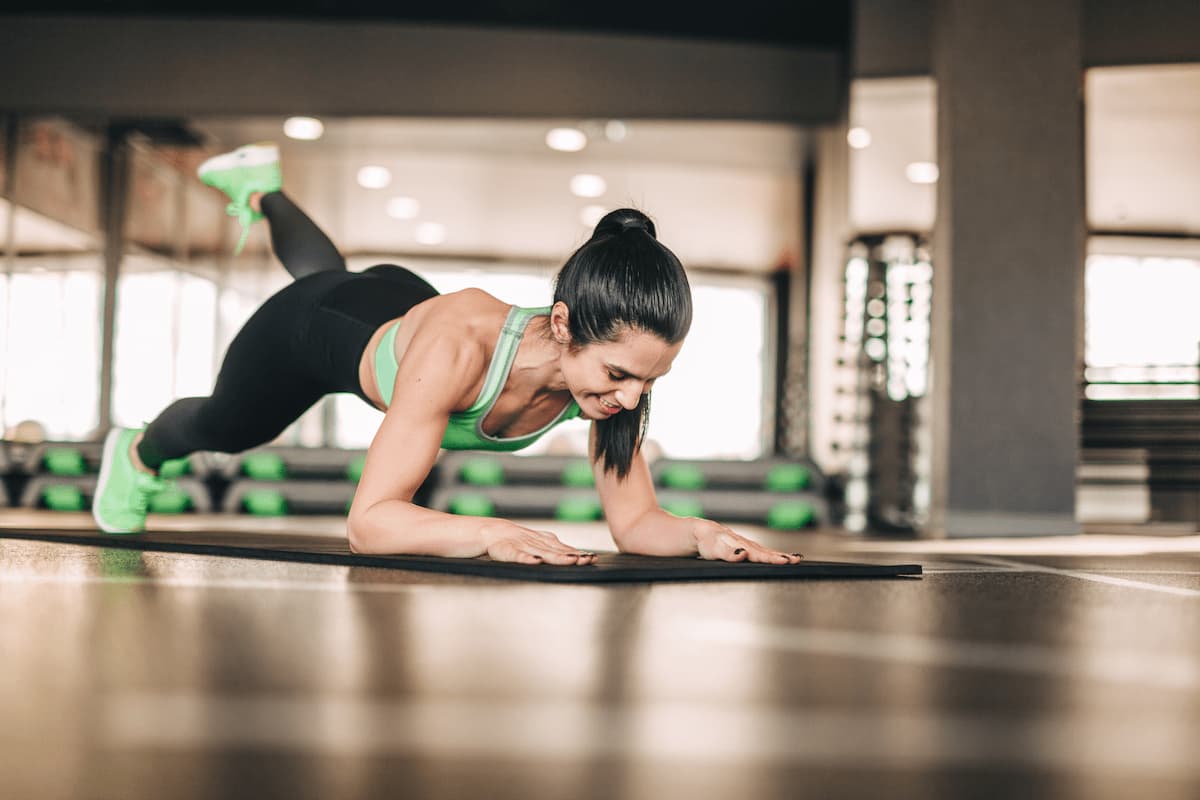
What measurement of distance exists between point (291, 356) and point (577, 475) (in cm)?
256

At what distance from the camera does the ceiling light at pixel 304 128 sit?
235 inches

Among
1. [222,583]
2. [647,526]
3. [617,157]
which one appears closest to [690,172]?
[617,157]

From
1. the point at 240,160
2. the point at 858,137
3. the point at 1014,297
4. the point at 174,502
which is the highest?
the point at 858,137

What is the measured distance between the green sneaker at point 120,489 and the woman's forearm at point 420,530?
95cm

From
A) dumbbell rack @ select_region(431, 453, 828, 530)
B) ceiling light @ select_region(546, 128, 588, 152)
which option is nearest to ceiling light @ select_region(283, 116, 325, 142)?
ceiling light @ select_region(546, 128, 588, 152)

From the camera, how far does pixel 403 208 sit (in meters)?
8.69

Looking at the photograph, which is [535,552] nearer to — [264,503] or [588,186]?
[264,503]

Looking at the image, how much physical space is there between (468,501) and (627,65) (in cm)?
271

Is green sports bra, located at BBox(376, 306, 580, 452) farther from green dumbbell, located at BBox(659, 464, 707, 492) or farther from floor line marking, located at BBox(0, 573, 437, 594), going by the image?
green dumbbell, located at BBox(659, 464, 707, 492)

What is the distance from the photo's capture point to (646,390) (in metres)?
1.74

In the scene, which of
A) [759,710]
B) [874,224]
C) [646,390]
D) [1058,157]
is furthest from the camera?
[874,224]

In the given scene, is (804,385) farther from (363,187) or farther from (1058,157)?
(363,187)

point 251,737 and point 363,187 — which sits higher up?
point 363,187

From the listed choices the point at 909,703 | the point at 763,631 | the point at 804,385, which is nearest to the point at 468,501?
the point at 804,385
